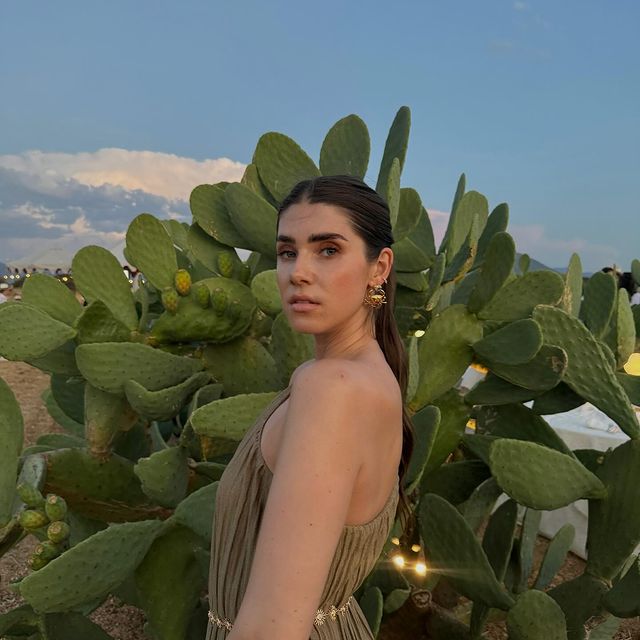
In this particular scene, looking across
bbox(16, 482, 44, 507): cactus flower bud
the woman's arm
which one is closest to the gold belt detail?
the woman's arm

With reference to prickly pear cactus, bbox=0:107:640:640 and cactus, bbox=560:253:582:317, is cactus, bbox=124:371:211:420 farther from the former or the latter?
cactus, bbox=560:253:582:317

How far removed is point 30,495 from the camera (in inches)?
73.9

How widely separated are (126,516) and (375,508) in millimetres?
1630

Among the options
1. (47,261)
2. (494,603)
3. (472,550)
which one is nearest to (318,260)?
(472,550)

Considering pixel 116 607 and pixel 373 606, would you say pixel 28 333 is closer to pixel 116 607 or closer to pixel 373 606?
pixel 373 606

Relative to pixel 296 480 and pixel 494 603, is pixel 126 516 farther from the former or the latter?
pixel 296 480

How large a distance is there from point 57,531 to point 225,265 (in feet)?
3.59

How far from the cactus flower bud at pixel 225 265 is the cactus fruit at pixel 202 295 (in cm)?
23

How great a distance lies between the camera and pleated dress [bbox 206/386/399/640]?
0.96m

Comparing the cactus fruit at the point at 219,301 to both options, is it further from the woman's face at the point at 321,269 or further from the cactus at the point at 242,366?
the woman's face at the point at 321,269

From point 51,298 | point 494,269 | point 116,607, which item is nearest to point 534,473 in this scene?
point 494,269

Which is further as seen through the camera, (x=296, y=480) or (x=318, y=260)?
(x=318, y=260)

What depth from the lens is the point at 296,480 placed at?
0.77 m

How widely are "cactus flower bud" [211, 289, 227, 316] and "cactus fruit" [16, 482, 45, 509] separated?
796 mm
